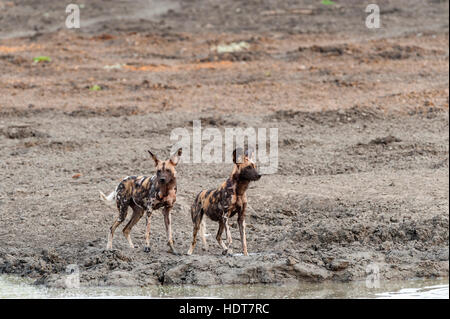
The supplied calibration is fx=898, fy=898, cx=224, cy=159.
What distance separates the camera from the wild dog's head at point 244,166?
9242 mm

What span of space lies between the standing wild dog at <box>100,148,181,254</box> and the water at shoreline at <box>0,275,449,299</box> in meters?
1.03

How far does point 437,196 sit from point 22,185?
6153 millimetres

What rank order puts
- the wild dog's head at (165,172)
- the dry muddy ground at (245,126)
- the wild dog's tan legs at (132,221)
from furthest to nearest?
1. the wild dog's tan legs at (132,221)
2. the dry muddy ground at (245,126)
3. the wild dog's head at (165,172)

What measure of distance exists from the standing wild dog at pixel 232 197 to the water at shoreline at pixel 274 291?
2.43 ft

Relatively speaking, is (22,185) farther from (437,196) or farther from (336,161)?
(437,196)

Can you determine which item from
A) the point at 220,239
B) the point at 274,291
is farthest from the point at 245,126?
the point at 274,291

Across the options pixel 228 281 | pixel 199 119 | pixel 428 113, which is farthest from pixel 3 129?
pixel 228 281

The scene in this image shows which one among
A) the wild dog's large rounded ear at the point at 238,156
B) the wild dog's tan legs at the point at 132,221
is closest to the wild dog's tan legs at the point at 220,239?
the wild dog's large rounded ear at the point at 238,156

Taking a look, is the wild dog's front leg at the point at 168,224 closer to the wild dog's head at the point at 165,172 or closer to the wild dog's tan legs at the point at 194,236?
the wild dog's tan legs at the point at 194,236

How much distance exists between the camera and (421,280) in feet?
30.0

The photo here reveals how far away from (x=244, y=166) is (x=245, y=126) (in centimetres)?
821

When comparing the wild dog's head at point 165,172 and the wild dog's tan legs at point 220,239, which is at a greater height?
the wild dog's head at point 165,172

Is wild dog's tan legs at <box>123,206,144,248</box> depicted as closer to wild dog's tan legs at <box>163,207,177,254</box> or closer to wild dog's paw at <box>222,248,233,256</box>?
wild dog's tan legs at <box>163,207,177,254</box>

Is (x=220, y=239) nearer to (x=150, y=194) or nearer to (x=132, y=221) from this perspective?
(x=150, y=194)
